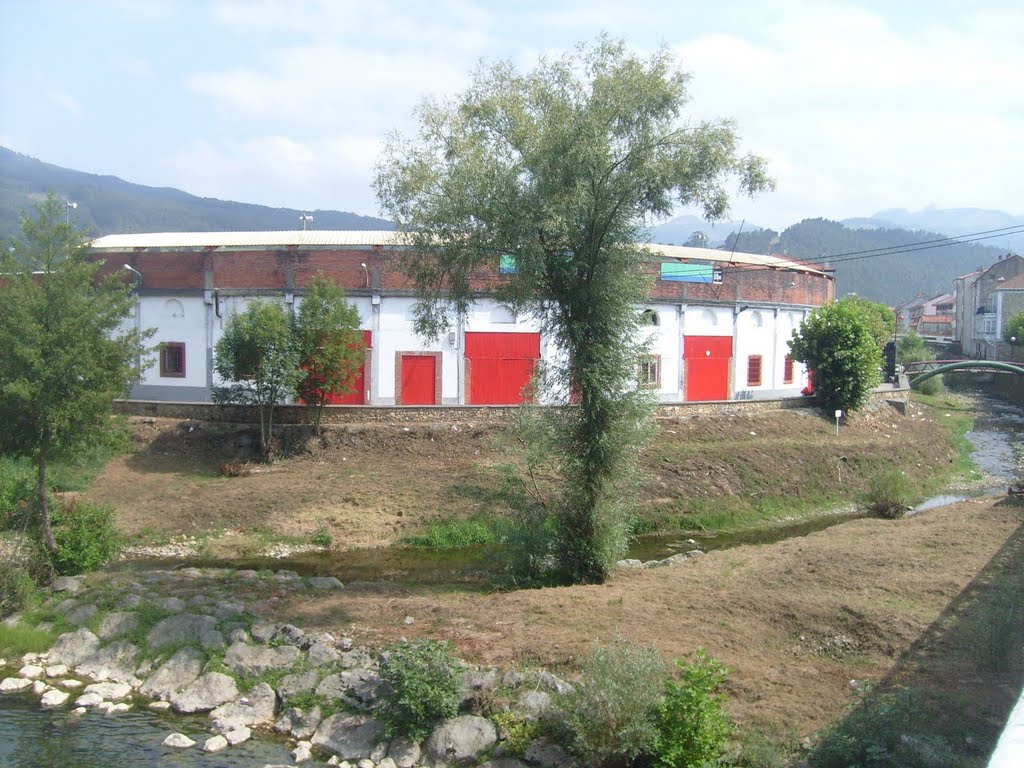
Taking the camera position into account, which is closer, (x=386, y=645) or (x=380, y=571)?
(x=386, y=645)

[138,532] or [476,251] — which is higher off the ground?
[476,251]

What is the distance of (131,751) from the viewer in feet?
33.5

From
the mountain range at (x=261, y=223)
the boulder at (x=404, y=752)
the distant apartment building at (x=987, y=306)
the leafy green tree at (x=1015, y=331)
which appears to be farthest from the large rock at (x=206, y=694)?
the distant apartment building at (x=987, y=306)

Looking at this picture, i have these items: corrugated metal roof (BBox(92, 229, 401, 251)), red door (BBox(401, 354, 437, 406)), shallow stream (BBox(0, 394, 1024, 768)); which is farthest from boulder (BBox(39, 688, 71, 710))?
corrugated metal roof (BBox(92, 229, 401, 251))

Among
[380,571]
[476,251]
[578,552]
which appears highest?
[476,251]

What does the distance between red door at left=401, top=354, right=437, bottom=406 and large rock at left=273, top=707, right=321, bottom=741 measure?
60.9 feet

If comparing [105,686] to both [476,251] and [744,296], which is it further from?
[744,296]

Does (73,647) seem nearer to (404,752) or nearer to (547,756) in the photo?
(404,752)

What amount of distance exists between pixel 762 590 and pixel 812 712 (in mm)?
4351

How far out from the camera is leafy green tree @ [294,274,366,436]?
82.7 ft

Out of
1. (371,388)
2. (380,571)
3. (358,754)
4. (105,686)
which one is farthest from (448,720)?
(371,388)

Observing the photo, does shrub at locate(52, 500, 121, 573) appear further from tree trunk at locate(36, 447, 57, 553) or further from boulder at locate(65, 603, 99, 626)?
boulder at locate(65, 603, 99, 626)

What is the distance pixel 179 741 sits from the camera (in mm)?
10445

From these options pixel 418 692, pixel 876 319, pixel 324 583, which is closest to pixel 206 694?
pixel 418 692
